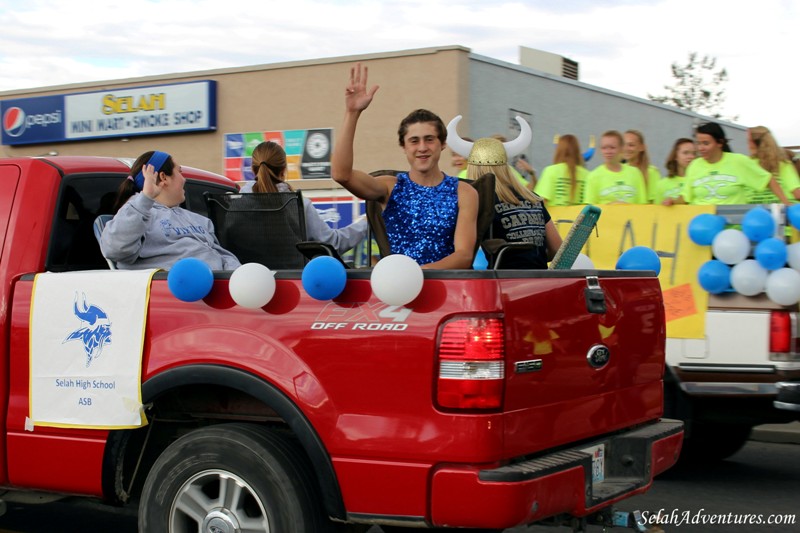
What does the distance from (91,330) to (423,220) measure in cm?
152

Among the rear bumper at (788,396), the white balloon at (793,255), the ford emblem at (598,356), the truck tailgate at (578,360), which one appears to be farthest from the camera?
the white balloon at (793,255)

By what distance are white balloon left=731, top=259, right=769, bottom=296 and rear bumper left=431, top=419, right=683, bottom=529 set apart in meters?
2.38

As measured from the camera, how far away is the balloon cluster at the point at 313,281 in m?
3.49

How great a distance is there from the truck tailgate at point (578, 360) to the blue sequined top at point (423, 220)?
817mm

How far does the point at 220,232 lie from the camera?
5.21 m

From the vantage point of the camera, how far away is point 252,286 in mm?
3744

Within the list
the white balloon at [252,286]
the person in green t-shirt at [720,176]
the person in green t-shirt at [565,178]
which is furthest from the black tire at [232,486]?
the person in green t-shirt at [565,178]

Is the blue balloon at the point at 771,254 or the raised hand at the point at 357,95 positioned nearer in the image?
the raised hand at the point at 357,95

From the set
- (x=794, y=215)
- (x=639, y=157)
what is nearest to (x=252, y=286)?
(x=794, y=215)

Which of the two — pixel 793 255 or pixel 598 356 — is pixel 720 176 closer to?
pixel 793 255

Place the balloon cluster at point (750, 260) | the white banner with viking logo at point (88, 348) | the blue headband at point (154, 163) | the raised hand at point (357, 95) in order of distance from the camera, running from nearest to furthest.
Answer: the white banner with viking logo at point (88, 348)
the raised hand at point (357, 95)
the blue headband at point (154, 163)
the balloon cluster at point (750, 260)

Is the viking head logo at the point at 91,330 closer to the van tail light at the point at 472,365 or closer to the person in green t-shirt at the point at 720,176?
the van tail light at the point at 472,365

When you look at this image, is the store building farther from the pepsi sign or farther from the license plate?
the license plate
